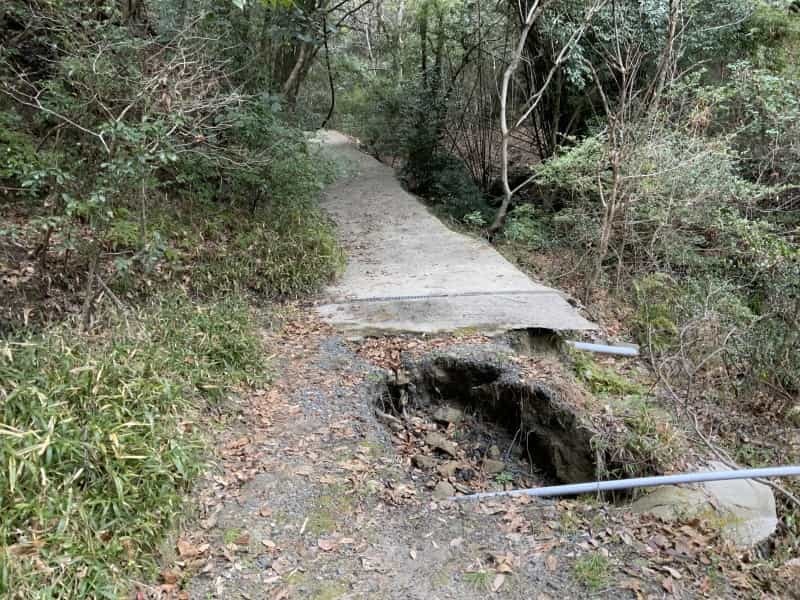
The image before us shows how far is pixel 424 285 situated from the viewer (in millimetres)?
5977

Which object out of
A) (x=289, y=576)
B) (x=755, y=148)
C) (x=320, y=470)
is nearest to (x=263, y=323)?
(x=320, y=470)

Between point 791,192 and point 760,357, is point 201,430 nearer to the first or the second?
point 760,357

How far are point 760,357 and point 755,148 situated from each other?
15.8ft

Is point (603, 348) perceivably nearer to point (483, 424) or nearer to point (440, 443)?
point (483, 424)

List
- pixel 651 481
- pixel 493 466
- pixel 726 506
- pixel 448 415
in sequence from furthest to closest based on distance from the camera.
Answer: pixel 448 415 → pixel 493 466 → pixel 726 506 → pixel 651 481

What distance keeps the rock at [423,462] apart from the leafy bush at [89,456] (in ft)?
4.77

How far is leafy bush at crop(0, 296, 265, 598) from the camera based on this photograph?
2.22 m

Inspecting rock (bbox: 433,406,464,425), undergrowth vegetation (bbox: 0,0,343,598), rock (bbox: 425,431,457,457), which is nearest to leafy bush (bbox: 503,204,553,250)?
undergrowth vegetation (bbox: 0,0,343,598)

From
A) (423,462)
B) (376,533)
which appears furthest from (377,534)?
(423,462)

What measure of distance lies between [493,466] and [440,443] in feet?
1.41

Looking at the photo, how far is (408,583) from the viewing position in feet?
8.60

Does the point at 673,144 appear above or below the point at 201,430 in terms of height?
above

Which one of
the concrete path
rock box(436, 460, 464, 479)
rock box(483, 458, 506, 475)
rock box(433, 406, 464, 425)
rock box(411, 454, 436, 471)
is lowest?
rock box(483, 458, 506, 475)

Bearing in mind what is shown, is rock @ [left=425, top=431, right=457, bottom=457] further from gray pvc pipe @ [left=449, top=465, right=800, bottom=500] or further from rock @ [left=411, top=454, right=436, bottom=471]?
gray pvc pipe @ [left=449, top=465, right=800, bottom=500]
